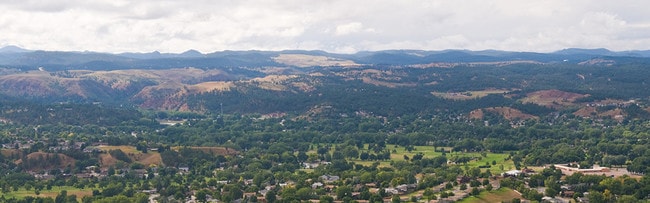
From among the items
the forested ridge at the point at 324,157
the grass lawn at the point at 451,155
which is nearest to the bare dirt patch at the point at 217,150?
the forested ridge at the point at 324,157

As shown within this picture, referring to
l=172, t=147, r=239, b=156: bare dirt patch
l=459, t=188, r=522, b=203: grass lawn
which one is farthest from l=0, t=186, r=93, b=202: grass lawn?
l=459, t=188, r=522, b=203: grass lawn

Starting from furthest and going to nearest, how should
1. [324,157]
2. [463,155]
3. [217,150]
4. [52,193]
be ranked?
[217,150] < [463,155] < [324,157] < [52,193]

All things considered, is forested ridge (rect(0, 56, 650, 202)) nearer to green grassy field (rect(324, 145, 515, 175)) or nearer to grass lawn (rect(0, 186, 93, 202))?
grass lawn (rect(0, 186, 93, 202))

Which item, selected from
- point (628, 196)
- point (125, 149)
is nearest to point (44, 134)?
point (125, 149)

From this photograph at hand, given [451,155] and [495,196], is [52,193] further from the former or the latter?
[451,155]

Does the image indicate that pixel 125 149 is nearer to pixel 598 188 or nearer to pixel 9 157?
pixel 9 157

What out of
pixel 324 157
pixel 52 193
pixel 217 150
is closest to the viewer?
pixel 52 193

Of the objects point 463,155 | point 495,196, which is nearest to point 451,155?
point 463,155

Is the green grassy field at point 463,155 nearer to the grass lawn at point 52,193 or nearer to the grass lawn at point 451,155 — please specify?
the grass lawn at point 451,155

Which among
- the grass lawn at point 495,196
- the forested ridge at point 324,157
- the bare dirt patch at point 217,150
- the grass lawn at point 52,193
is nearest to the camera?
the grass lawn at point 495,196
